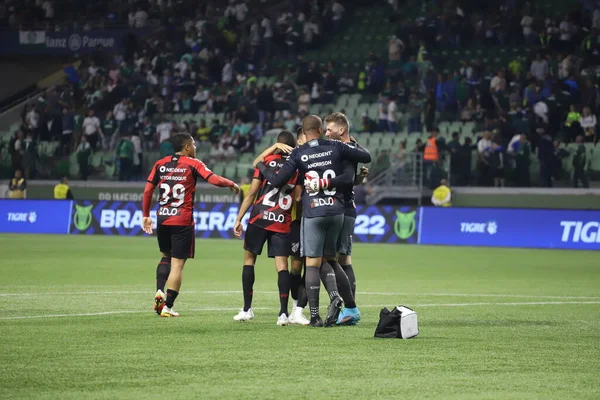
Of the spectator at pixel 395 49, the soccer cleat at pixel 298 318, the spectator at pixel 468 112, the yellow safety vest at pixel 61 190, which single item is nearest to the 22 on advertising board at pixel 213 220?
the yellow safety vest at pixel 61 190

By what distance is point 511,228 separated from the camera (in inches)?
1246

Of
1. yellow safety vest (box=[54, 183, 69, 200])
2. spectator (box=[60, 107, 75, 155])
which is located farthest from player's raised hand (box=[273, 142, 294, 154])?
spectator (box=[60, 107, 75, 155])

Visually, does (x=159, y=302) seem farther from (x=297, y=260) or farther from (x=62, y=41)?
(x=62, y=41)

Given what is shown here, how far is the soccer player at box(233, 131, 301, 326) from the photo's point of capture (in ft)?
40.2

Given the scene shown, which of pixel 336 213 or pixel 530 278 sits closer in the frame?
pixel 336 213

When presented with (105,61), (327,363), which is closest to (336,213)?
(327,363)

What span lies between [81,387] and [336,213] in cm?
470

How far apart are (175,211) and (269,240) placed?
1.17 metres

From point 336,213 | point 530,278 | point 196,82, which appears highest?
point 196,82

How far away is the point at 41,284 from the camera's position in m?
17.2

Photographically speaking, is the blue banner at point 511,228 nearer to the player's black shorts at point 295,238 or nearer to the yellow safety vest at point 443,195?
the yellow safety vest at point 443,195

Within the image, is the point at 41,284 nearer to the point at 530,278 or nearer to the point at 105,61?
the point at 530,278

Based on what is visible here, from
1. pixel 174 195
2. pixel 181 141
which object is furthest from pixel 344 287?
pixel 181 141

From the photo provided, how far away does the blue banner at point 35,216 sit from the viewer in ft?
123
